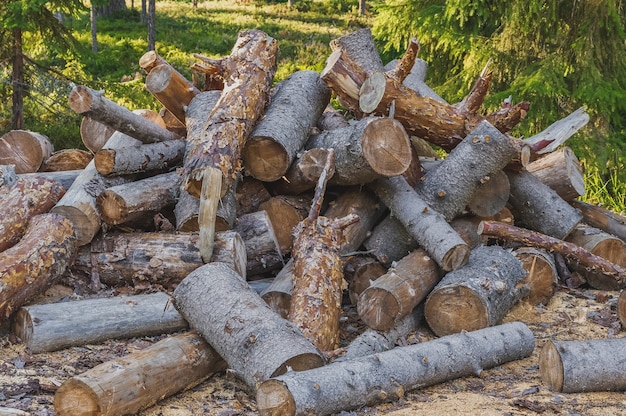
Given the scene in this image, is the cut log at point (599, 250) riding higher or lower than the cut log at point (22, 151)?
lower

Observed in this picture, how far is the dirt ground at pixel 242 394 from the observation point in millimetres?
A: 4325

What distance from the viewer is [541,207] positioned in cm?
704

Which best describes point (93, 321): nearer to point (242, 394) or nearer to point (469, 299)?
point (242, 394)

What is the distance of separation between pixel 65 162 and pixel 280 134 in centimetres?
274

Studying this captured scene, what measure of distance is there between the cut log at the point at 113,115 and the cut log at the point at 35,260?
92 cm

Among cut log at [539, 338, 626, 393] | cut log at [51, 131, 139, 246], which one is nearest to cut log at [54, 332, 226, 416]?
cut log at [51, 131, 139, 246]

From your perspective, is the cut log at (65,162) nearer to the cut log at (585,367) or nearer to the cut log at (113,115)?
the cut log at (113,115)

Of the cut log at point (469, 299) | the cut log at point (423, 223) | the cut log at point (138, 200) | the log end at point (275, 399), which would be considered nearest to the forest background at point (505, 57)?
the cut log at point (423, 223)

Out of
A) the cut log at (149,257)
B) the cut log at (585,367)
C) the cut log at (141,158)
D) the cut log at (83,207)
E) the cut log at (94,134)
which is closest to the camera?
the cut log at (585,367)

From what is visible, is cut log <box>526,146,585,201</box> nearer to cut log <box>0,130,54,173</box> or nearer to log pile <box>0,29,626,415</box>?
log pile <box>0,29,626,415</box>

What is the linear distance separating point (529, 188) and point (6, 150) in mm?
5296

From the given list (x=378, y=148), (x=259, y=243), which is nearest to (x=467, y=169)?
(x=378, y=148)

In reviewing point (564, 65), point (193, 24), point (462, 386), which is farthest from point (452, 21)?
point (193, 24)

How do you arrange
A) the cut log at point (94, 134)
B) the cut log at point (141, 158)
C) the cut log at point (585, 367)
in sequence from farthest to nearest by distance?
the cut log at point (94, 134), the cut log at point (141, 158), the cut log at point (585, 367)
